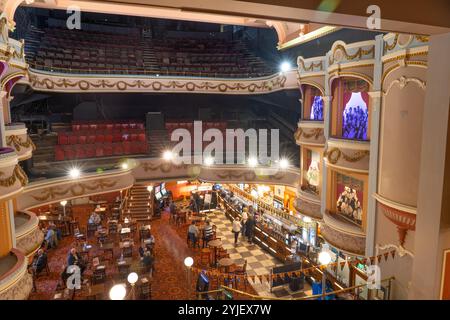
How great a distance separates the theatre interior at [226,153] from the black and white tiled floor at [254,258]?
3.5 inches

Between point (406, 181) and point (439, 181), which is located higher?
point (439, 181)

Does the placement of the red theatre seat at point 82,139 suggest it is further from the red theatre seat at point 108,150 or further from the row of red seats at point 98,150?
the red theatre seat at point 108,150

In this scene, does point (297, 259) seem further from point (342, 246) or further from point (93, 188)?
point (93, 188)

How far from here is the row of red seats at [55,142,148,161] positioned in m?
15.9

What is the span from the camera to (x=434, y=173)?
11.0ft

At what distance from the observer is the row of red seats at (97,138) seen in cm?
1681

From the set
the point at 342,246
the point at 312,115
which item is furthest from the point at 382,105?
the point at 312,115

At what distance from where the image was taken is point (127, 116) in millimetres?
21812

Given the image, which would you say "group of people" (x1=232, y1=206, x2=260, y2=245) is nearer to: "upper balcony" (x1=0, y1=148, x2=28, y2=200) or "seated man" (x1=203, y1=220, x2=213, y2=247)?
"seated man" (x1=203, y1=220, x2=213, y2=247)

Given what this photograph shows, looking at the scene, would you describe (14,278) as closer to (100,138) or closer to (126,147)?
(126,147)

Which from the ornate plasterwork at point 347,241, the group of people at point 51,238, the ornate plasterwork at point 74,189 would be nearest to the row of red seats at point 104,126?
the ornate plasterwork at point 74,189

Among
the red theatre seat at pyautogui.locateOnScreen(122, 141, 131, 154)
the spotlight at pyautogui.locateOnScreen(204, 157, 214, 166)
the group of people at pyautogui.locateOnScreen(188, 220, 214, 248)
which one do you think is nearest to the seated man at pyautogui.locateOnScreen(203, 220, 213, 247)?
the group of people at pyautogui.locateOnScreen(188, 220, 214, 248)

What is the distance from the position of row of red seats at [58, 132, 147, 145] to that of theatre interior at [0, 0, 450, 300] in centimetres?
8
